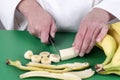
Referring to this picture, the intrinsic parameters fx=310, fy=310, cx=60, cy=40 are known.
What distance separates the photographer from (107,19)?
1.01 meters

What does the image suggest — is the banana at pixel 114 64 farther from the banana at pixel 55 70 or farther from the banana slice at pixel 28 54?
the banana slice at pixel 28 54

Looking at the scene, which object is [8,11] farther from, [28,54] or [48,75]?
[48,75]

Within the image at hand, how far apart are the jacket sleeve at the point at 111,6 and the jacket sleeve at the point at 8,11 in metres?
0.30

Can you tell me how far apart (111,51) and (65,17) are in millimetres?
359

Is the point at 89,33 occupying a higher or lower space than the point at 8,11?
lower

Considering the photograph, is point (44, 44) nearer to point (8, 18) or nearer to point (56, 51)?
point (56, 51)

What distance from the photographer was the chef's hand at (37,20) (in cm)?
97

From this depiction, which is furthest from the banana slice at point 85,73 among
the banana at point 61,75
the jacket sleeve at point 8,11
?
the jacket sleeve at point 8,11

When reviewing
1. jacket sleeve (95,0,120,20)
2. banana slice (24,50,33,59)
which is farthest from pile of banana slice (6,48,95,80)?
jacket sleeve (95,0,120,20)

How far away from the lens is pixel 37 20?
102 centimetres

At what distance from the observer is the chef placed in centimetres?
92

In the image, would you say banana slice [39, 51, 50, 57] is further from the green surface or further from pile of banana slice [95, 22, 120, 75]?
pile of banana slice [95, 22, 120, 75]

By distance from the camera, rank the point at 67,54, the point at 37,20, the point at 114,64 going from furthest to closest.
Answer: the point at 37,20 < the point at 67,54 < the point at 114,64

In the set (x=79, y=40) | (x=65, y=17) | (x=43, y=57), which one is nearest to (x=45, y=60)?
(x=43, y=57)
